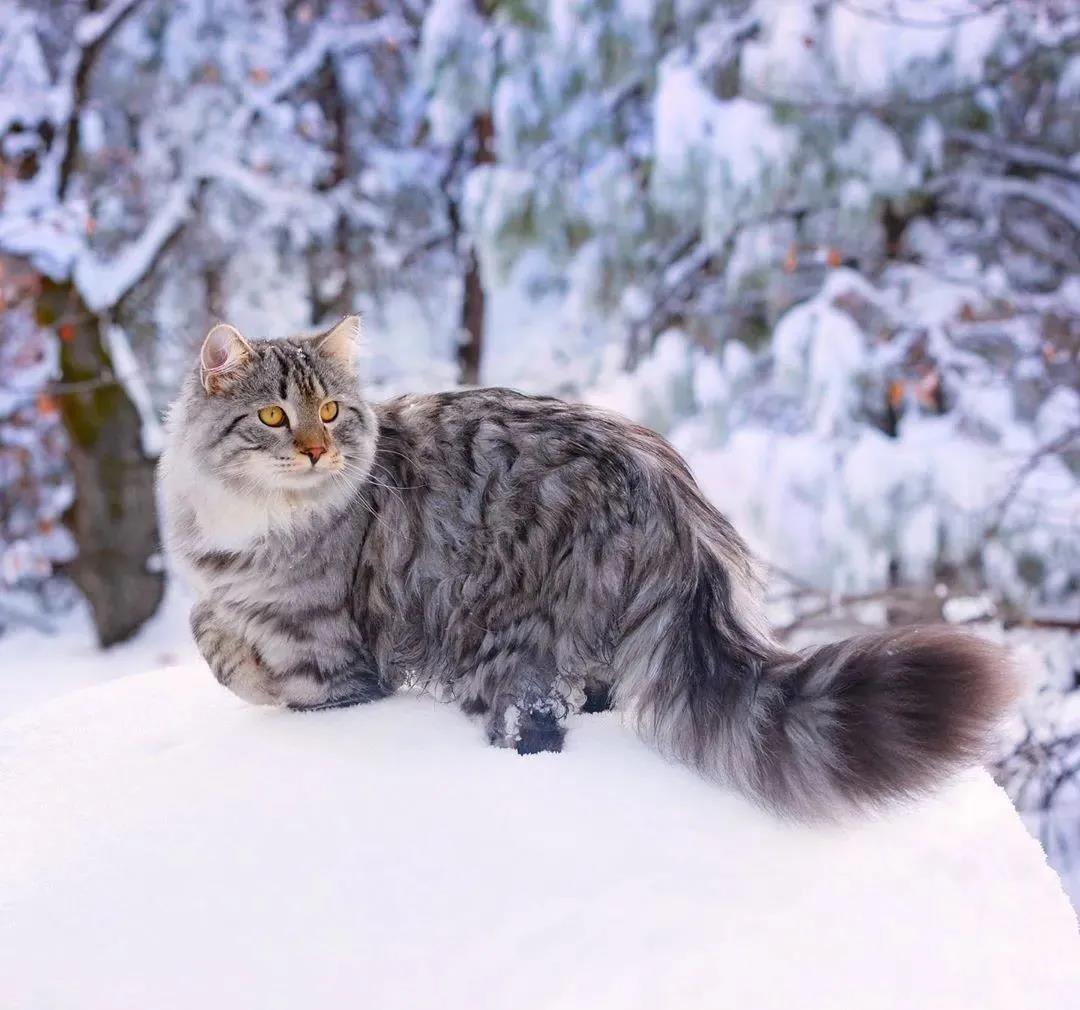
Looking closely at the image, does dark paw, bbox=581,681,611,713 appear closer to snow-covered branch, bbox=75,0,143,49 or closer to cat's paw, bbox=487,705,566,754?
cat's paw, bbox=487,705,566,754

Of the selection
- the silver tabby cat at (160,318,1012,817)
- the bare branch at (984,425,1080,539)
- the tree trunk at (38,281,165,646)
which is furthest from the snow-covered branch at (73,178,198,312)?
the bare branch at (984,425,1080,539)

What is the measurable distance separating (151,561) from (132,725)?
4.42m

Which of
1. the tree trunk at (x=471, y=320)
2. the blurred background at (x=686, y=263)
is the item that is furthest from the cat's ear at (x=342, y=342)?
the tree trunk at (x=471, y=320)

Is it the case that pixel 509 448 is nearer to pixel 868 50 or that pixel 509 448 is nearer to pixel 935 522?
pixel 935 522


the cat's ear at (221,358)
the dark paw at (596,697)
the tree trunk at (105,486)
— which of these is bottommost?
the tree trunk at (105,486)

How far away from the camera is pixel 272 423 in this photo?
206 cm

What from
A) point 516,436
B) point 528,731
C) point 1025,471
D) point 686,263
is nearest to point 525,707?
point 528,731

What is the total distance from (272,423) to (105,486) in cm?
476

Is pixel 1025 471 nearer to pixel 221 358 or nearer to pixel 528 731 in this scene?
pixel 528 731

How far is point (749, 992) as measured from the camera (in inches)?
58.3

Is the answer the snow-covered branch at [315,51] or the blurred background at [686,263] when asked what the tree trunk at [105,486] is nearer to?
the blurred background at [686,263]

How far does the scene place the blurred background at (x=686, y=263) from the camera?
14.7ft

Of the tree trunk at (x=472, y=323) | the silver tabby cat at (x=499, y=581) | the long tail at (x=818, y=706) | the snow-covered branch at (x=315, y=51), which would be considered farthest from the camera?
the tree trunk at (x=472, y=323)

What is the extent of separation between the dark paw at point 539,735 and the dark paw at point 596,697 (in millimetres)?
126
